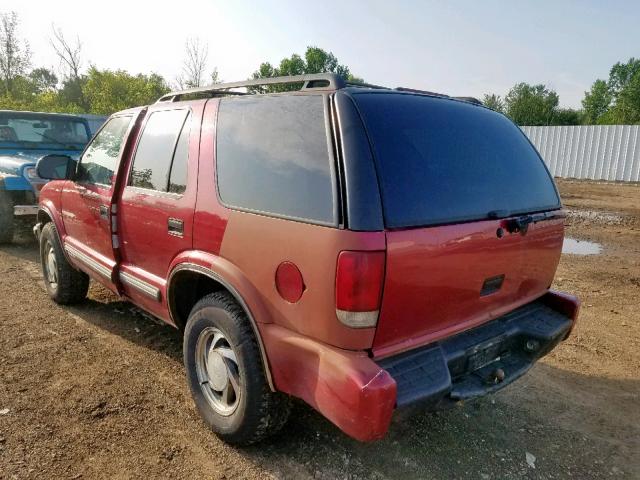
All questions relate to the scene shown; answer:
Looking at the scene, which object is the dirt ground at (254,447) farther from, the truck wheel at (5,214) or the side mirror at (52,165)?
the truck wheel at (5,214)

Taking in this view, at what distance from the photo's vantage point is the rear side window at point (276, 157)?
6.70ft

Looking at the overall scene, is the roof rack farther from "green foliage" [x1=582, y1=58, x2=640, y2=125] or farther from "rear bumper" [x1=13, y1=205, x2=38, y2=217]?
"green foliage" [x1=582, y1=58, x2=640, y2=125]

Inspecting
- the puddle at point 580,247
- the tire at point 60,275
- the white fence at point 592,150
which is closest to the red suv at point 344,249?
the tire at point 60,275

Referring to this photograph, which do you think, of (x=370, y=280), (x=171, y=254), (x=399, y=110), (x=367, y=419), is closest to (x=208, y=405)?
(x=171, y=254)

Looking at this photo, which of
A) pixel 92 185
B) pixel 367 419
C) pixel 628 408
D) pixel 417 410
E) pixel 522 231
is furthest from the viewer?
pixel 92 185

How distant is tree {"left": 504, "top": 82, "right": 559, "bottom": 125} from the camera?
1758 inches

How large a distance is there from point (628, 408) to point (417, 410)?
2.03 meters

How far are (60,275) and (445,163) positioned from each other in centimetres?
389

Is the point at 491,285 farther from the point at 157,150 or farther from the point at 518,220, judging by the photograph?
the point at 157,150

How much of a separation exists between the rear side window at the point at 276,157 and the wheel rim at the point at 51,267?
293cm

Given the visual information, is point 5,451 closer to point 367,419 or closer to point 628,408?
point 367,419

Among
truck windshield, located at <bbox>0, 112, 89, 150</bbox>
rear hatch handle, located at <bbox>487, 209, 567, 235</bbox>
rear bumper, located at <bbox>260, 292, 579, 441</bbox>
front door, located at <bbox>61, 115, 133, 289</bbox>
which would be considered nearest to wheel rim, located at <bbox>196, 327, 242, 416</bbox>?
rear bumper, located at <bbox>260, 292, 579, 441</bbox>

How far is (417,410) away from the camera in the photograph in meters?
2.01

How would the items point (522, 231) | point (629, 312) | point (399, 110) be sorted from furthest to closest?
point (629, 312) → point (522, 231) → point (399, 110)
